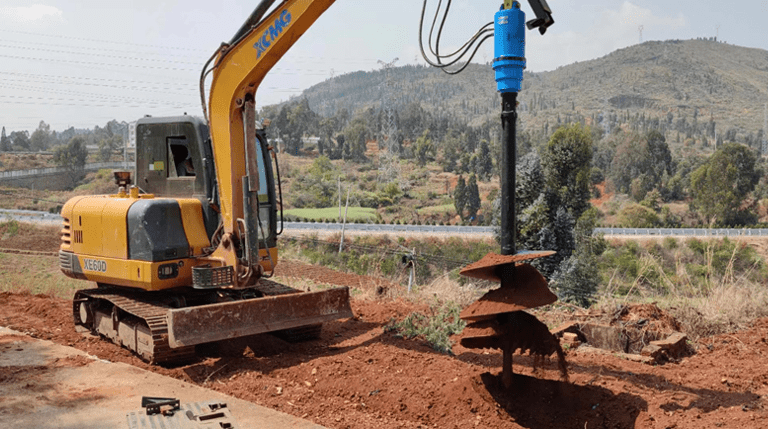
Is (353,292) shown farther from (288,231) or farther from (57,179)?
(57,179)

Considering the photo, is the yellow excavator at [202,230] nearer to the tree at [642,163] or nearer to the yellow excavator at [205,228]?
the yellow excavator at [205,228]

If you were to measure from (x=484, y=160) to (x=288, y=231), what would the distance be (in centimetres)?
3447

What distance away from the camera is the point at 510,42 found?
5.34 metres

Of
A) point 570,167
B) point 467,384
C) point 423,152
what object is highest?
point 423,152

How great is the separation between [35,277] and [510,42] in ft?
52.1

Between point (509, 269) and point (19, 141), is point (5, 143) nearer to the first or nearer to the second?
point (19, 141)

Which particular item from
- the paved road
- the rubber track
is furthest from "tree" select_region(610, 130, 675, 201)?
the rubber track

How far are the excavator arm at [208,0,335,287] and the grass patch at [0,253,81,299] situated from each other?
268 inches

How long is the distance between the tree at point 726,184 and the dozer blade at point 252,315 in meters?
50.5

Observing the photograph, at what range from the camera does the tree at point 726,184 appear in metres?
52.3

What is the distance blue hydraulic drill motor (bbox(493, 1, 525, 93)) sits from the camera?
17.5 feet

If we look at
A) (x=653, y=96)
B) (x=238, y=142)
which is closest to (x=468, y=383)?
(x=238, y=142)

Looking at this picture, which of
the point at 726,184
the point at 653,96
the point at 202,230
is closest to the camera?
the point at 202,230

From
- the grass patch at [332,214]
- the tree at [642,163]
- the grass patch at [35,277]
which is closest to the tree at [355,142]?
the grass patch at [332,214]
